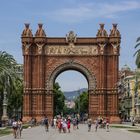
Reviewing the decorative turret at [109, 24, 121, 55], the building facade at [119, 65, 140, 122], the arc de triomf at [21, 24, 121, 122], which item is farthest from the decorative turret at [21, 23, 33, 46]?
the building facade at [119, 65, 140, 122]

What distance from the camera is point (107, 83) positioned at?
99438 millimetres

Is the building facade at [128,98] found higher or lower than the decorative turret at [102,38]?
lower

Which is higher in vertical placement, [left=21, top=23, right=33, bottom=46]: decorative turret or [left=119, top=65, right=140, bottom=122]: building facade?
[left=21, top=23, right=33, bottom=46]: decorative turret

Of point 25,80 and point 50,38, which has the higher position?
point 50,38

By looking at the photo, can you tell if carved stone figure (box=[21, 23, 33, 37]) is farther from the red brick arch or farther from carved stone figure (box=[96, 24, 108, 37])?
carved stone figure (box=[96, 24, 108, 37])

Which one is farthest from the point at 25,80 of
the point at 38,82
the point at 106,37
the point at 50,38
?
the point at 106,37

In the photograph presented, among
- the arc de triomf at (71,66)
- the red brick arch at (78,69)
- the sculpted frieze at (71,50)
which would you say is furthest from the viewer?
the sculpted frieze at (71,50)

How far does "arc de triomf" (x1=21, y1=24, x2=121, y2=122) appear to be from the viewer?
324ft

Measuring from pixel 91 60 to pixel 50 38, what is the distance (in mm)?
8082

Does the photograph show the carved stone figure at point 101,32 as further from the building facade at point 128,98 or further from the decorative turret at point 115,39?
the building facade at point 128,98

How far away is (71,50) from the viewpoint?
100062mm

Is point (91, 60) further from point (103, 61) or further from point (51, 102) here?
point (51, 102)

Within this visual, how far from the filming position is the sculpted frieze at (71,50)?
100062mm

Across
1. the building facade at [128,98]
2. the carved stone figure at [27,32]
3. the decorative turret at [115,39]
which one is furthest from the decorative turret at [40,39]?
the building facade at [128,98]
